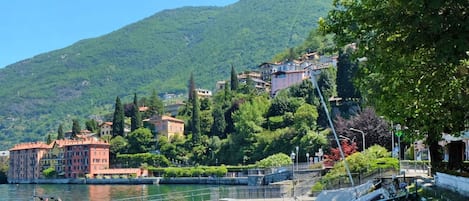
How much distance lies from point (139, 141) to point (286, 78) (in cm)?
3713

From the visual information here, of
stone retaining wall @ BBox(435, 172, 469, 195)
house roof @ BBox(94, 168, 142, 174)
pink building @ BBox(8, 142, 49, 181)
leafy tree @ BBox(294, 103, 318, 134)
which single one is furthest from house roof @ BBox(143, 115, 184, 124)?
stone retaining wall @ BBox(435, 172, 469, 195)

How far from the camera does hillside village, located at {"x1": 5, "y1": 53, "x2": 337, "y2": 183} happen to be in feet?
427

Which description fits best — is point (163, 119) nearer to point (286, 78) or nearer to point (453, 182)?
point (286, 78)

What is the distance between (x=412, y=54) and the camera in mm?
14156

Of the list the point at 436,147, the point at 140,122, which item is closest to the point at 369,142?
the point at 436,147

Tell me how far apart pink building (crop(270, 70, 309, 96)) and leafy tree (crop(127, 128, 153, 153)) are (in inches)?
1288

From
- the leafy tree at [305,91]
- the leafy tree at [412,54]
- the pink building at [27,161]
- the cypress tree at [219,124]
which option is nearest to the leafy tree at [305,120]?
the leafy tree at [305,91]

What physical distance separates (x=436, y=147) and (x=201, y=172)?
82.1m

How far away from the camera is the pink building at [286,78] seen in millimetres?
136000

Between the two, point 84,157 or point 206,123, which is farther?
point 84,157

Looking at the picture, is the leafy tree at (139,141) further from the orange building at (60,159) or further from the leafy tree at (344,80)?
the leafy tree at (344,80)

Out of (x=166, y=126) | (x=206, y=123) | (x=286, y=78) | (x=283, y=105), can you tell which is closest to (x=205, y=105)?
(x=166, y=126)

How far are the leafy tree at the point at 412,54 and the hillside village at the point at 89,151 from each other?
103 m

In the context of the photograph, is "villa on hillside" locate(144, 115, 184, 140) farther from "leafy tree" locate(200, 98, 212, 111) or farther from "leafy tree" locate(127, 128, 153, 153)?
"leafy tree" locate(127, 128, 153, 153)
